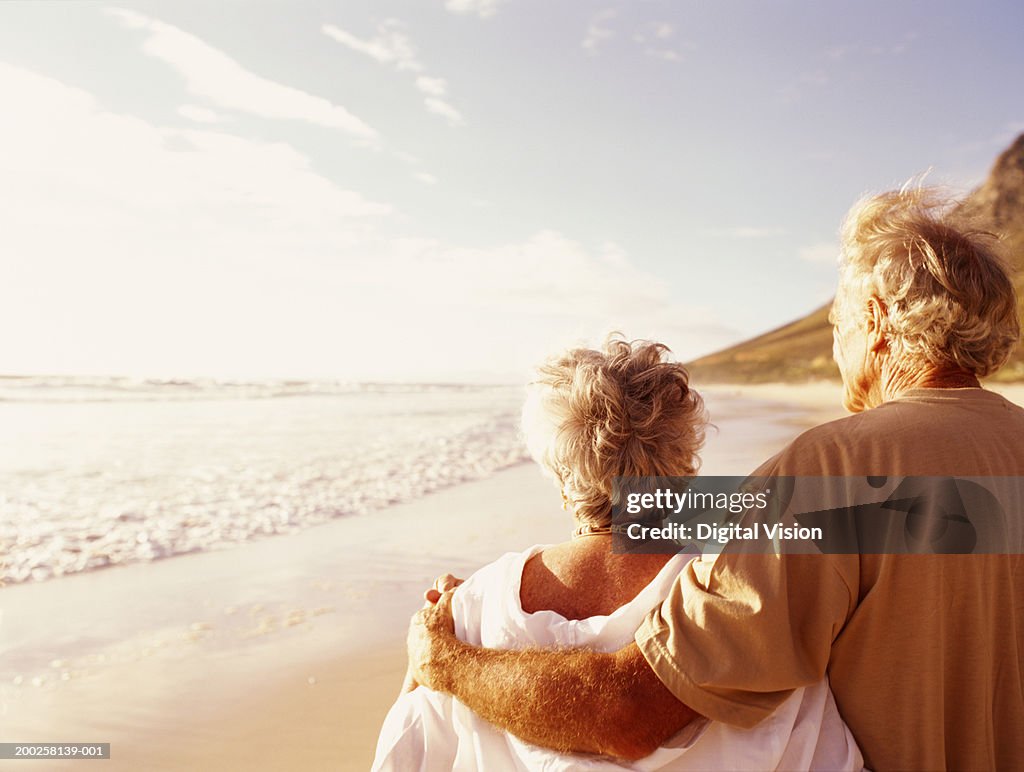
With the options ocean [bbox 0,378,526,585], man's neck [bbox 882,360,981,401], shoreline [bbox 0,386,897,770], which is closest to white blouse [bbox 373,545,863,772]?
man's neck [bbox 882,360,981,401]

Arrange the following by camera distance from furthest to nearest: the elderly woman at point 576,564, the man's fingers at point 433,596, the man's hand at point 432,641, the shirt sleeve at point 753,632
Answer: the man's fingers at point 433,596 < the man's hand at point 432,641 < the elderly woman at point 576,564 < the shirt sleeve at point 753,632

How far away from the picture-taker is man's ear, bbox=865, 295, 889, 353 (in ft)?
5.10

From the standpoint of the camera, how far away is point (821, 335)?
35.4 m

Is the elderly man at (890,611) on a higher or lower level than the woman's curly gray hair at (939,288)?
lower

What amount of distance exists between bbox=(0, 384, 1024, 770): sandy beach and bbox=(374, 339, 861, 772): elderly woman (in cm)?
110

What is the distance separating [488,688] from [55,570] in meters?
3.93

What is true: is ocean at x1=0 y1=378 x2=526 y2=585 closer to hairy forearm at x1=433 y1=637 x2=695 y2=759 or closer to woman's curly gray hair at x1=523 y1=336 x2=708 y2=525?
woman's curly gray hair at x1=523 y1=336 x2=708 y2=525

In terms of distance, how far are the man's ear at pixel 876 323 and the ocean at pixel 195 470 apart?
252cm

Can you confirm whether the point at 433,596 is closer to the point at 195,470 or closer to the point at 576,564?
the point at 576,564

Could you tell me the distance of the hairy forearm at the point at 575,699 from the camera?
147 cm

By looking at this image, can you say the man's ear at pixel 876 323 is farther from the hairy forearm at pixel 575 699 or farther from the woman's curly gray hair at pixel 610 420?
the hairy forearm at pixel 575 699

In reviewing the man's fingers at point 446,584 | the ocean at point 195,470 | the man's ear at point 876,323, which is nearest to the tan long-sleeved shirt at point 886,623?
the man's ear at point 876,323

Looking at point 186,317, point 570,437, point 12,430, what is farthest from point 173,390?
point 570,437

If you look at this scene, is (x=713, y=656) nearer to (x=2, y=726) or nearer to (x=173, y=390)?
(x=2, y=726)
